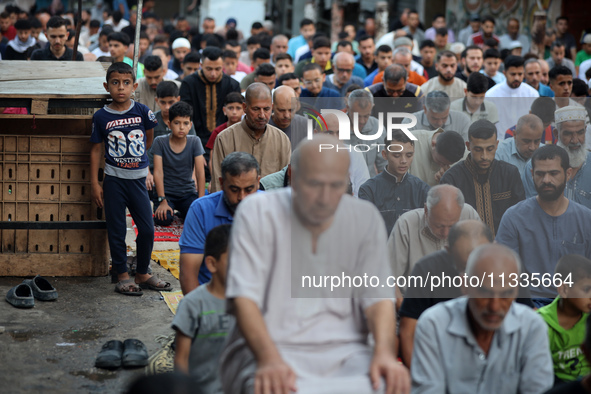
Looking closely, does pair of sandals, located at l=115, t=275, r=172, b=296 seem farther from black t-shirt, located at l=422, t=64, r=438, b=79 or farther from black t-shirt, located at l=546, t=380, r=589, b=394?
black t-shirt, located at l=422, t=64, r=438, b=79

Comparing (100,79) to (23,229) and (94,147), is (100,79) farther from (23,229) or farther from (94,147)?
(23,229)

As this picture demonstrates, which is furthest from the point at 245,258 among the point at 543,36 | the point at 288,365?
the point at 543,36

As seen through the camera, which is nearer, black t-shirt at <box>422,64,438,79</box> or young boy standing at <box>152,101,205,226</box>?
young boy standing at <box>152,101,205,226</box>

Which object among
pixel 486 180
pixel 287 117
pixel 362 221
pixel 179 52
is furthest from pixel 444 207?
pixel 179 52

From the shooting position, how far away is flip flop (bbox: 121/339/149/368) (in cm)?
472

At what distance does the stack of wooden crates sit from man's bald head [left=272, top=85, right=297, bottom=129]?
140 centimetres

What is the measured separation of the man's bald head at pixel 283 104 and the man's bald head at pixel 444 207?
2246 mm

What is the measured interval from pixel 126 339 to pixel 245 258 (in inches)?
91.7

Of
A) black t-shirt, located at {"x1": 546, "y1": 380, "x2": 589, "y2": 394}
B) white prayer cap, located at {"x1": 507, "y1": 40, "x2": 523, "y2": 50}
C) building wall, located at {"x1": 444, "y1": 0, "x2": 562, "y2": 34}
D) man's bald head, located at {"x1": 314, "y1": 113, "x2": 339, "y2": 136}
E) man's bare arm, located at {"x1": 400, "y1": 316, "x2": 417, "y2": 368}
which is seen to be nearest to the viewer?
black t-shirt, located at {"x1": 546, "y1": 380, "x2": 589, "y2": 394}

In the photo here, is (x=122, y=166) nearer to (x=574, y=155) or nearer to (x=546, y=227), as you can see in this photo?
(x=546, y=227)

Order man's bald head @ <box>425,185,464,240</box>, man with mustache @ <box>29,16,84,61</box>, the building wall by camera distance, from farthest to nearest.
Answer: the building wall → man with mustache @ <box>29,16,84,61</box> → man's bald head @ <box>425,185,464,240</box>

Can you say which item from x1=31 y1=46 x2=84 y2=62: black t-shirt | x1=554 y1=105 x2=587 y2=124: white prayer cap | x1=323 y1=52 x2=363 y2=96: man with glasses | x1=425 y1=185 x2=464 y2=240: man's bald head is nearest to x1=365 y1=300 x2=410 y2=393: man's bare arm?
x1=425 y1=185 x2=464 y2=240: man's bald head

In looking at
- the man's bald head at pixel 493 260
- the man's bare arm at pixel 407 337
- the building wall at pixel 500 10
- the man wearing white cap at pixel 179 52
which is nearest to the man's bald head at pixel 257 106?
the man's bare arm at pixel 407 337

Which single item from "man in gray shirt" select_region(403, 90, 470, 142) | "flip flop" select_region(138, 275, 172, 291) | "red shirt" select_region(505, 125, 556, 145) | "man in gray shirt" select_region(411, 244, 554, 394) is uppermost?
"man in gray shirt" select_region(403, 90, 470, 142)
